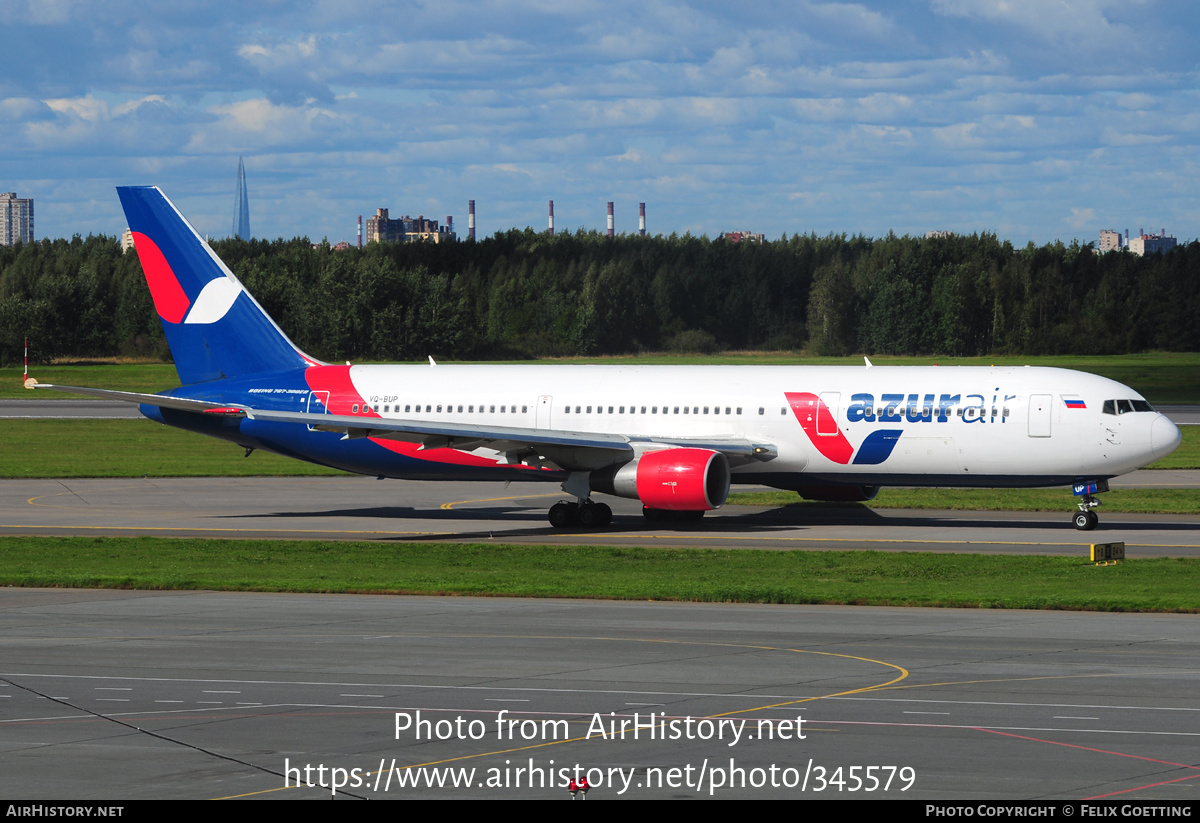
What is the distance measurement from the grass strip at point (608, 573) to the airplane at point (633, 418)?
4375 mm

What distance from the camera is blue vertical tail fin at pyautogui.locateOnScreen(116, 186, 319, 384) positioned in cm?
4625

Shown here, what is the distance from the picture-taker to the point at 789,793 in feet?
44.4

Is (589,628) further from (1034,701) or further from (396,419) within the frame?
(396,419)

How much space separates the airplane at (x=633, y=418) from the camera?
3928cm

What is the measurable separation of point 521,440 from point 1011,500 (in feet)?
59.1

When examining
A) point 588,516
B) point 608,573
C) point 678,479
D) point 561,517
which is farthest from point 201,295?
point 608,573

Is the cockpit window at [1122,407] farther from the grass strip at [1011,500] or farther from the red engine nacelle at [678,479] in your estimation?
the red engine nacelle at [678,479]

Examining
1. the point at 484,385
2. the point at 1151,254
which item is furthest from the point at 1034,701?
the point at 1151,254

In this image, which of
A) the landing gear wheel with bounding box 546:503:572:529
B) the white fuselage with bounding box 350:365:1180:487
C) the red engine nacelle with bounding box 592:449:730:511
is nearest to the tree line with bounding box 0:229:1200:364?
the white fuselage with bounding box 350:365:1180:487

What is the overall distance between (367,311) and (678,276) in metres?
49.6

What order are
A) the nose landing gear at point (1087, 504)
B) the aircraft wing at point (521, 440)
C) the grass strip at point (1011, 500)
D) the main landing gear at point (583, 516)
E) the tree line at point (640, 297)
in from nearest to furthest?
the nose landing gear at point (1087, 504), the aircraft wing at point (521, 440), the main landing gear at point (583, 516), the grass strip at point (1011, 500), the tree line at point (640, 297)

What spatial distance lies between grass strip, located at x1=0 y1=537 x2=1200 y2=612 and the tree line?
4427 inches

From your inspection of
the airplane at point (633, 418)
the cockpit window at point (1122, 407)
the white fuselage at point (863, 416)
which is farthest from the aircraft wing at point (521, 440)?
the cockpit window at point (1122, 407)

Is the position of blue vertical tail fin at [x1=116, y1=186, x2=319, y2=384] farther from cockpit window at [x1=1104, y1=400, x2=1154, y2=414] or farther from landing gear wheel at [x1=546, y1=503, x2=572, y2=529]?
cockpit window at [x1=1104, y1=400, x2=1154, y2=414]
